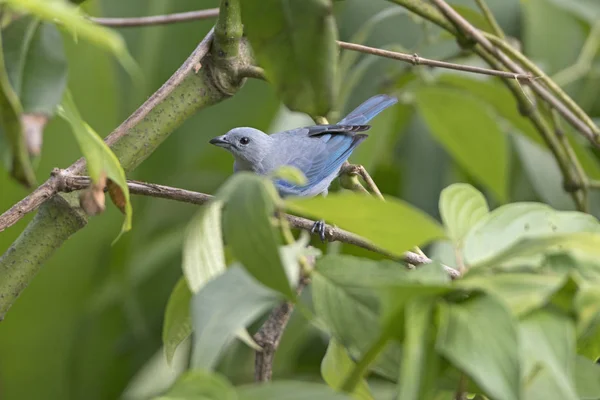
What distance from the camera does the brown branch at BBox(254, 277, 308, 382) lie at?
0.71 meters

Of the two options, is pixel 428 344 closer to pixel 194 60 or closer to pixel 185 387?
pixel 185 387

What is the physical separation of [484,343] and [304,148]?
1.43 m

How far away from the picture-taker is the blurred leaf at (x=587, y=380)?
476 mm

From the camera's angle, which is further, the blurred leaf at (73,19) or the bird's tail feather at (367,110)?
the bird's tail feather at (367,110)

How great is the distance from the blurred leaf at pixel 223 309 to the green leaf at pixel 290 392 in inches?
1.1

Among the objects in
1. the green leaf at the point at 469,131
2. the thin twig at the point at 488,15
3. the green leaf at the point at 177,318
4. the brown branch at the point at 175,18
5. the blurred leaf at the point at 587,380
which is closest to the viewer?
the blurred leaf at the point at 587,380

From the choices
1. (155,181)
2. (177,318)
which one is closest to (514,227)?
(177,318)

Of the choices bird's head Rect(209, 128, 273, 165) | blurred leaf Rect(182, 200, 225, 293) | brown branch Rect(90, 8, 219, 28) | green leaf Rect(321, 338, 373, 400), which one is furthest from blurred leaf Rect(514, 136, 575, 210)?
blurred leaf Rect(182, 200, 225, 293)

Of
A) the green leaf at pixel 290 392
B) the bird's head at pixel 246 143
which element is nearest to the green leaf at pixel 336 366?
the green leaf at pixel 290 392

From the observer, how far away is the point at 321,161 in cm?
177

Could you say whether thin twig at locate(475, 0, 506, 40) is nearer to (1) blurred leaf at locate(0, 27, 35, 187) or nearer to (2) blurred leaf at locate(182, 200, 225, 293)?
(2) blurred leaf at locate(182, 200, 225, 293)

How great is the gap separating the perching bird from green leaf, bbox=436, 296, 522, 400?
1.21 meters

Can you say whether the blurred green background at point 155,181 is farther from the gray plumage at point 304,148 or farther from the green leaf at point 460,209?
the green leaf at point 460,209

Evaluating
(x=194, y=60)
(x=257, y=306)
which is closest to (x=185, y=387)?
(x=257, y=306)
